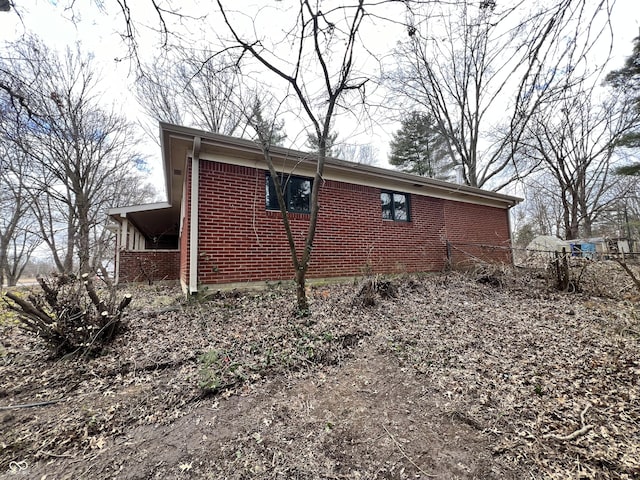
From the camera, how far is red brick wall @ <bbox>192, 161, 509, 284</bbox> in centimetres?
515

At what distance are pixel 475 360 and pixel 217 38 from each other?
5.62m

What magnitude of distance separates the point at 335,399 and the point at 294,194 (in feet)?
15.0

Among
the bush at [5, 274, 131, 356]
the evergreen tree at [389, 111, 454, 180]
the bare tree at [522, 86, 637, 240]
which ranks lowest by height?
the bush at [5, 274, 131, 356]

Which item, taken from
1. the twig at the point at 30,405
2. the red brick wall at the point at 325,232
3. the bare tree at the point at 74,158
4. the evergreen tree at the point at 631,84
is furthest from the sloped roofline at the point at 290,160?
the bare tree at the point at 74,158

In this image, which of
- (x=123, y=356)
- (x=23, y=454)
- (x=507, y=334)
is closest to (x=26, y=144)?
(x=123, y=356)

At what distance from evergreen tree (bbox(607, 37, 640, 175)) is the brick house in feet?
10.9

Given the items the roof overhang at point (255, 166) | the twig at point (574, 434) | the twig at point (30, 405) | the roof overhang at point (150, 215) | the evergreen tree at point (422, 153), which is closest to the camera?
the twig at point (574, 434)

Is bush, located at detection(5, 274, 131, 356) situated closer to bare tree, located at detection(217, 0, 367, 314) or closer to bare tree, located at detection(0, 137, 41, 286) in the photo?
bare tree, located at detection(217, 0, 367, 314)

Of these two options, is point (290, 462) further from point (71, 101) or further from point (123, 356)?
point (71, 101)

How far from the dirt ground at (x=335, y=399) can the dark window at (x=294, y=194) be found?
8.72 feet

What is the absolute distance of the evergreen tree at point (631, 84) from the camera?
270cm

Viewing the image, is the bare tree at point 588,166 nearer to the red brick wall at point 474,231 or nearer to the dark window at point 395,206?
the red brick wall at point 474,231

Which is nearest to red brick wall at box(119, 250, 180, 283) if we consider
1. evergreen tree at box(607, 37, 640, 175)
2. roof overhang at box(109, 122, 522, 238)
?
roof overhang at box(109, 122, 522, 238)

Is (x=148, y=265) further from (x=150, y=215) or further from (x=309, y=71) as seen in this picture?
(x=309, y=71)
